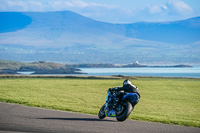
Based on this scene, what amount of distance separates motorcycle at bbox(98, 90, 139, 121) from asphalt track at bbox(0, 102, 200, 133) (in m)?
0.26

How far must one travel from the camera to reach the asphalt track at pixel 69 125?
1383cm

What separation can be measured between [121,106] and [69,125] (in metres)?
2.45

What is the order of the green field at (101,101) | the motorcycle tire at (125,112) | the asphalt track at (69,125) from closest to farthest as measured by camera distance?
the asphalt track at (69,125), the motorcycle tire at (125,112), the green field at (101,101)

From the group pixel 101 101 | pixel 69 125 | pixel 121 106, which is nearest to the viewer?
Result: pixel 69 125

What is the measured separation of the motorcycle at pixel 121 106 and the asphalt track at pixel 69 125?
0.86 feet

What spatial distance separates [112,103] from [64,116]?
213 cm

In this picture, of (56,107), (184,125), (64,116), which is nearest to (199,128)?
(184,125)

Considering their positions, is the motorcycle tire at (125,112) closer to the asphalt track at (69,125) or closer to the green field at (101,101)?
the asphalt track at (69,125)

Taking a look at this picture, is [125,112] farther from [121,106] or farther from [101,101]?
[101,101]

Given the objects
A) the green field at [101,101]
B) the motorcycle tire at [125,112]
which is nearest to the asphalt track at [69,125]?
the motorcycle tire at [125,112]

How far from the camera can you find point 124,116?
621 inches

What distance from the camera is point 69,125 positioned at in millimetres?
14781

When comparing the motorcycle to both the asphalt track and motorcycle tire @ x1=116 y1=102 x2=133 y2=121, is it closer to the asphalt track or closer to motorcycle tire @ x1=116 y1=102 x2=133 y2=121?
motorcycle tire @ x1=116 y1=102 x2=133 y2=121

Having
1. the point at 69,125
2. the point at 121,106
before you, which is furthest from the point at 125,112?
the point at 69,125
